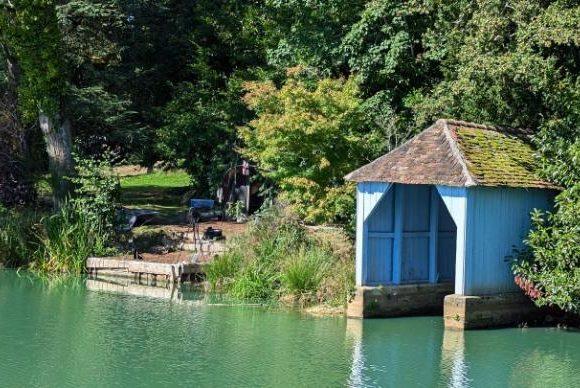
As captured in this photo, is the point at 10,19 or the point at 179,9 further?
the point at 179,9

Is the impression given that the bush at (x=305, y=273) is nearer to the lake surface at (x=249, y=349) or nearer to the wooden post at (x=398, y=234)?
the lake surface at (x=249, y=349)

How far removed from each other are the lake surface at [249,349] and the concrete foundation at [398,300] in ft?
0.99

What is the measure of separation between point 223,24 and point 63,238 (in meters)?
11.2

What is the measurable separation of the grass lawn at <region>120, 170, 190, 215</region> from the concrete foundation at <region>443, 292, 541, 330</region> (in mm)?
14184

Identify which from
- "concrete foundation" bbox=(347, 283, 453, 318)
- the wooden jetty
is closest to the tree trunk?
the wooden jetty

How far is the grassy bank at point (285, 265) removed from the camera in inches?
765

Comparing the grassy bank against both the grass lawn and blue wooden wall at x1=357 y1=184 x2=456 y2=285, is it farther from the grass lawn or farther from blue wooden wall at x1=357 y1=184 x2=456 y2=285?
the grass lawn

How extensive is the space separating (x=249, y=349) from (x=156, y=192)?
927 inches

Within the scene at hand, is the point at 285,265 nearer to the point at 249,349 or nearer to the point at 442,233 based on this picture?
the point at 442,233

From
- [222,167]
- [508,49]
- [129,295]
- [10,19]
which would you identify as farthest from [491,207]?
[10,19]

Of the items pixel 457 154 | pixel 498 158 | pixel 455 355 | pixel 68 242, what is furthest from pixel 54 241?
pixel 455 355

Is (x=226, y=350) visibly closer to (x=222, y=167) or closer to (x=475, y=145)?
(x=475, y=145)

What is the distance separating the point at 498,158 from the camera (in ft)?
60.5

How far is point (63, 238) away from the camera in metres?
24.2
